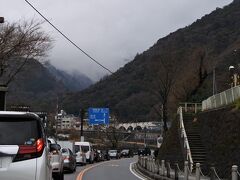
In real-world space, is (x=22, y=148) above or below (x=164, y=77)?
below

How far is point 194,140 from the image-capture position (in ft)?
130

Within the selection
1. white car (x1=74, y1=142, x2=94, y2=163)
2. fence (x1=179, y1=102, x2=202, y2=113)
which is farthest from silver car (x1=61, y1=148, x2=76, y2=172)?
fence (x1=179, y1=102, x2=202, y2=113)

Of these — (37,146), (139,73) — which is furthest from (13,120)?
(139,73)

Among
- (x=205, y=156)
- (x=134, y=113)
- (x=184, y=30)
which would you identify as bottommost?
(x=205, y=156)

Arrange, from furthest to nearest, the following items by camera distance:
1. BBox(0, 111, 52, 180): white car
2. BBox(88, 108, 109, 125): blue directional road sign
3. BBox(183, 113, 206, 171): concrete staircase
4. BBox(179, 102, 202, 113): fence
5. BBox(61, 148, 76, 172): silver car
Answer: BBox(88, 108, 109, 125): blue directional road sign, BBox(179, 102, 202, 113): fence, BBox(183, 113, 206, 171): concrete staircase, BBox(61, 148, 76, 172): silver car, BBox(0, 111, 52, 180): white car

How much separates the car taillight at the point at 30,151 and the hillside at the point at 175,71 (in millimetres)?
59246

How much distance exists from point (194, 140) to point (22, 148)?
32737mm

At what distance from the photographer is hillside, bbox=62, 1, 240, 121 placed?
6912 centimetres

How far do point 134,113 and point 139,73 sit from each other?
2747 centimetres

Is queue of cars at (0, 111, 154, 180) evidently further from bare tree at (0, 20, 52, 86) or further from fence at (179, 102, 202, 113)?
fence at (179, 102, 202, 113)

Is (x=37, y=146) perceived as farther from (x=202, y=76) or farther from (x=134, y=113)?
(x=134, y=113)

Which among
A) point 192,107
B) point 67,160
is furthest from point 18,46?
point 192,107

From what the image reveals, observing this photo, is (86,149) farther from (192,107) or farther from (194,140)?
(192,107)

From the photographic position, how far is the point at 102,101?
92.6m
